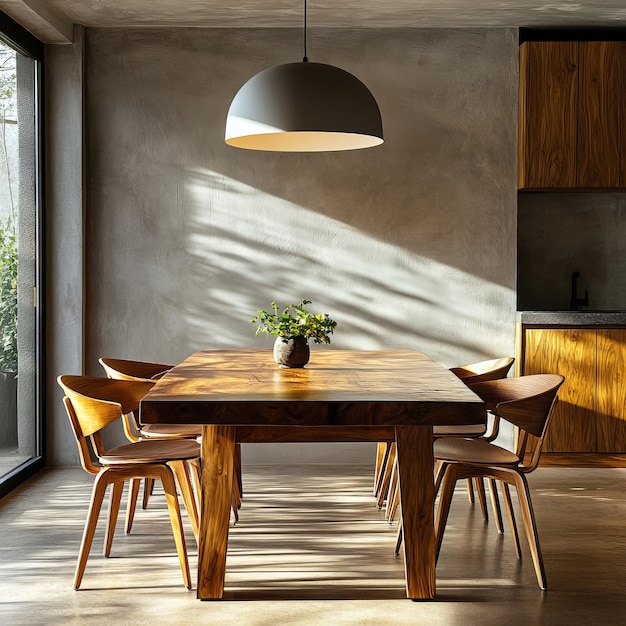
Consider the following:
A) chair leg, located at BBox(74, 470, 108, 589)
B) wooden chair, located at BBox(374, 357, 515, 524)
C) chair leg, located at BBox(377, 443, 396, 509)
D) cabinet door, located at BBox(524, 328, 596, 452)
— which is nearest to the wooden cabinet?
cabinet door, located at BBox(524, 328, 596, 452)

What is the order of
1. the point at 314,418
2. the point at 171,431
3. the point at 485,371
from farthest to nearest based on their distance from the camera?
the point at 485,371 < the point at 171,431 < the point at 314,418

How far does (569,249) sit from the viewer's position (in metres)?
6.36

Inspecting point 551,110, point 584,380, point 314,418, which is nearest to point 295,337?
point 314,418

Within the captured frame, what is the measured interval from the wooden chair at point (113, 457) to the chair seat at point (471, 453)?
1097 mm

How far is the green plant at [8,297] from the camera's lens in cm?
505

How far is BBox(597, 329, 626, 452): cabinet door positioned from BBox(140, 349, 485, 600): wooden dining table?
2.32m

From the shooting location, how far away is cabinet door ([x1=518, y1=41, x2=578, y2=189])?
5.74 m

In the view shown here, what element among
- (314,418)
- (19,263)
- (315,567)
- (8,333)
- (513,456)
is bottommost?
(315,567)

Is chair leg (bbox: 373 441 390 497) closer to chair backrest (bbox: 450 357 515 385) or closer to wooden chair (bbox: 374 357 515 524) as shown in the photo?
wooden chair (bbox: 374 357 515 524)

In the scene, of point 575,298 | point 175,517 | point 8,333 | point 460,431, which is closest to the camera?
point 175,517

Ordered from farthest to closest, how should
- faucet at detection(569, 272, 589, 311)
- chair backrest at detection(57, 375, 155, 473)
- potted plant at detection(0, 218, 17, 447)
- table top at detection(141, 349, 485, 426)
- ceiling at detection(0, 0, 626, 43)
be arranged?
1. faucet at detection(569, 272, 589, 311)
2. ceiling at detection(0, 0, 626, 43)
3. potted plant at detection(0, 218, 17, 447)
4. chair backrest at detection(57, 375, 155, 473)
5. table top at detection(141, 349, 485, 426)

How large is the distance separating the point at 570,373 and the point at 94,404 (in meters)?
3.50

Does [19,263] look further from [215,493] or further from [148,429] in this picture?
[215,493]

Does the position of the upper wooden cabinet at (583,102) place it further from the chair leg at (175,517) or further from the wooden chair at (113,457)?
the chair leg at (175,517)
